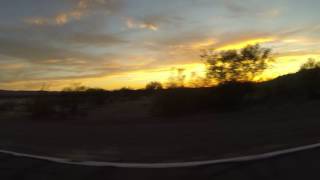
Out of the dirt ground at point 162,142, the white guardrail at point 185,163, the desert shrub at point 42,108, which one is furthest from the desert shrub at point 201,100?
the white guardrail at point 185,163

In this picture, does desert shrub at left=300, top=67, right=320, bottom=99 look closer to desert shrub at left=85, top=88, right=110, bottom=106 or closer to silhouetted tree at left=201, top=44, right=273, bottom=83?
silhouetted tree at left=201, top=44, right=273, bottom=83

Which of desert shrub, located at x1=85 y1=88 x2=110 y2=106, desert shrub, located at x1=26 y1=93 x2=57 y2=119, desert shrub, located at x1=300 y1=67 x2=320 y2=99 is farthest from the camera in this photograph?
desert shrub, located at x1=85 y1=88 x2=110 y2=106

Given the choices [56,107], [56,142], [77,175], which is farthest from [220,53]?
[77,175]

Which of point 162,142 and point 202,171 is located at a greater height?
point 162,142

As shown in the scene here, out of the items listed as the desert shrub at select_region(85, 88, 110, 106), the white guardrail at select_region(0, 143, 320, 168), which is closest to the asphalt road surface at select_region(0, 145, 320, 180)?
the white guardrail at select_region(0, 143, 320, 168)

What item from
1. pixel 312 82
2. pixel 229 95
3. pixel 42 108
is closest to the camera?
pixel 229 95

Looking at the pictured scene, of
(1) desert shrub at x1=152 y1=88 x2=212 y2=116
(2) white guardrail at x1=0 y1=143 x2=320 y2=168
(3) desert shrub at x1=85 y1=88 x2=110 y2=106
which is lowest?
(2) white guardrail at x1=0 y1=143 x2=320 y2=168

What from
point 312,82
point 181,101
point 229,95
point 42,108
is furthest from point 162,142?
point 312,82

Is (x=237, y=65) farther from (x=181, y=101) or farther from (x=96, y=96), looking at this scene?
(x=96, y=96)

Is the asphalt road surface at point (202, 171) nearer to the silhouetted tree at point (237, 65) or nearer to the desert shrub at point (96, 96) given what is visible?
the silhouetted tree at point (237, 65)

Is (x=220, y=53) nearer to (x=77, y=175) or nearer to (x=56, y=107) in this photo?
(x=56, y=107)

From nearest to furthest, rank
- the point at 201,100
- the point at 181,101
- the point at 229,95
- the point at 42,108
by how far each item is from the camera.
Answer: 1. the point at 181,101
2. the point at 229,95
3. the point at 201,100
4. the point at 42,108

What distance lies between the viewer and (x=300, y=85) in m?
39.1

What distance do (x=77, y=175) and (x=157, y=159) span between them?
221 cm
